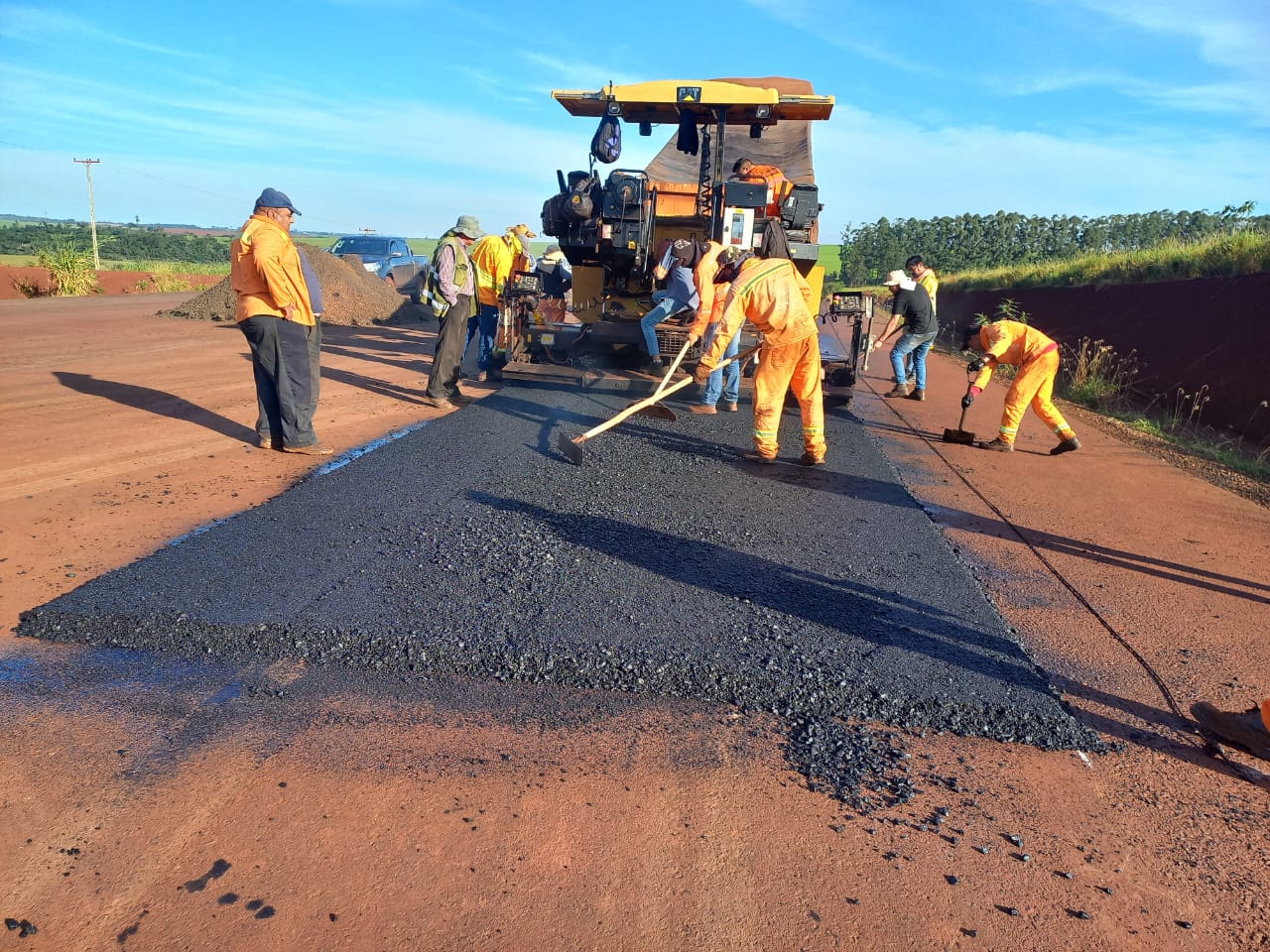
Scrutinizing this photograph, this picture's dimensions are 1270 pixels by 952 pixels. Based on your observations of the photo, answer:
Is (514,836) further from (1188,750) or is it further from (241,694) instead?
(1188,750)

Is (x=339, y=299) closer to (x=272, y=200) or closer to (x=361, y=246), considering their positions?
(x=361, y=246)

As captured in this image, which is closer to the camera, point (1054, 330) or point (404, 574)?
point (404, 574)

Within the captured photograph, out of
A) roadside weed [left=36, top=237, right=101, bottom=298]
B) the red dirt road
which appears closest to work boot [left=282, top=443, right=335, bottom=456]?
the red dirt road

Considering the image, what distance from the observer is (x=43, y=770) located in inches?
85.2

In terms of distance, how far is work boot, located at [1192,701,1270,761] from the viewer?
8.22 feet

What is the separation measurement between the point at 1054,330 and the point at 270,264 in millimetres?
13109

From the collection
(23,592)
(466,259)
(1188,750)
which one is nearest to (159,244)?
(466,259)

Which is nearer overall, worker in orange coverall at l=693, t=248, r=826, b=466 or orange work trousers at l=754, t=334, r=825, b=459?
worker in orange coverall at l=693, t=248, r=826, b=466

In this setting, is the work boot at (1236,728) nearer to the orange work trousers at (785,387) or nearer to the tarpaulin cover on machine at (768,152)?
the orange work trousers at (785,387)

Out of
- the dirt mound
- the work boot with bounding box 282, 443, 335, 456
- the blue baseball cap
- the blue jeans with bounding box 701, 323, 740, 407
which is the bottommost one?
the work boot with bounding box 282, 443, 335, 456

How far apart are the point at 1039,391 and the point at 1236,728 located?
4134mm

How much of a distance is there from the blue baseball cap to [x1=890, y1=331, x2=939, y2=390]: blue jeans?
6360 mm

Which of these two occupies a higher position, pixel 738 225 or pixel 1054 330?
pixel 738 225

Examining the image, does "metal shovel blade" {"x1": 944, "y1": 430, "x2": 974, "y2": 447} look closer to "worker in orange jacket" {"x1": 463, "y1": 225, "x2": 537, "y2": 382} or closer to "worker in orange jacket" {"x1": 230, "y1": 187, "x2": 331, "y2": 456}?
"worker in orange jacket" {"x1": 463, "y1": 225, "x2": 537, "y2": 382}
